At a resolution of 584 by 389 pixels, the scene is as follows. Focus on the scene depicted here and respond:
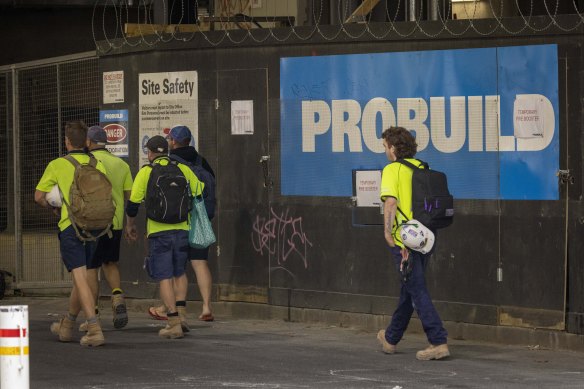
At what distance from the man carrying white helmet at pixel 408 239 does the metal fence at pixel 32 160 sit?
19.5ft

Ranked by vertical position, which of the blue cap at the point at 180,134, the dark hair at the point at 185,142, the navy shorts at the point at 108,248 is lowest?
the navy shorts at the point at 108,248

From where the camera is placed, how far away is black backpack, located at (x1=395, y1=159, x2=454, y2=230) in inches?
407

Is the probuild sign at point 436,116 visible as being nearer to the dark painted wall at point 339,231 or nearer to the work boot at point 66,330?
the dark painted wall at point 339,231

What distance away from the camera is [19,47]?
88.8ft

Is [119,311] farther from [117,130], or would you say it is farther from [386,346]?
[117,130]

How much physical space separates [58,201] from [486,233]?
363 centimetres

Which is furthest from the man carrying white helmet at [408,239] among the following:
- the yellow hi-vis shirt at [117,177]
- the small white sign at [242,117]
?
the small white sign at [242,117]

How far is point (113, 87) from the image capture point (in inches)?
567

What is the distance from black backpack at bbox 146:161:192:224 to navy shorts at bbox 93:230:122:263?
2.03 ft

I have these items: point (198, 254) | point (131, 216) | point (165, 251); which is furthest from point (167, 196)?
point (198, 254)

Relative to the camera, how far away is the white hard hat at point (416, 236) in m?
10.2

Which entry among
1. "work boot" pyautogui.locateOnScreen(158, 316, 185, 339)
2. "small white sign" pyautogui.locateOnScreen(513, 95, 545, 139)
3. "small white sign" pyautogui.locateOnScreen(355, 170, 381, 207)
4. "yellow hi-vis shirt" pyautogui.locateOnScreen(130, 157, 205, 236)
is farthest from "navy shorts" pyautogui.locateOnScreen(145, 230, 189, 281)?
"small white sign" pyautogui.locateOnScreen(513, 95, 545, 139)

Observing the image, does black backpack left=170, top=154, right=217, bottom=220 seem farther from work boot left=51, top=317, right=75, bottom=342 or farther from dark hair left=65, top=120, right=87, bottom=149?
work boot left=51, top=317, right=75, bottom=342

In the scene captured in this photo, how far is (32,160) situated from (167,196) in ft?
16.3
